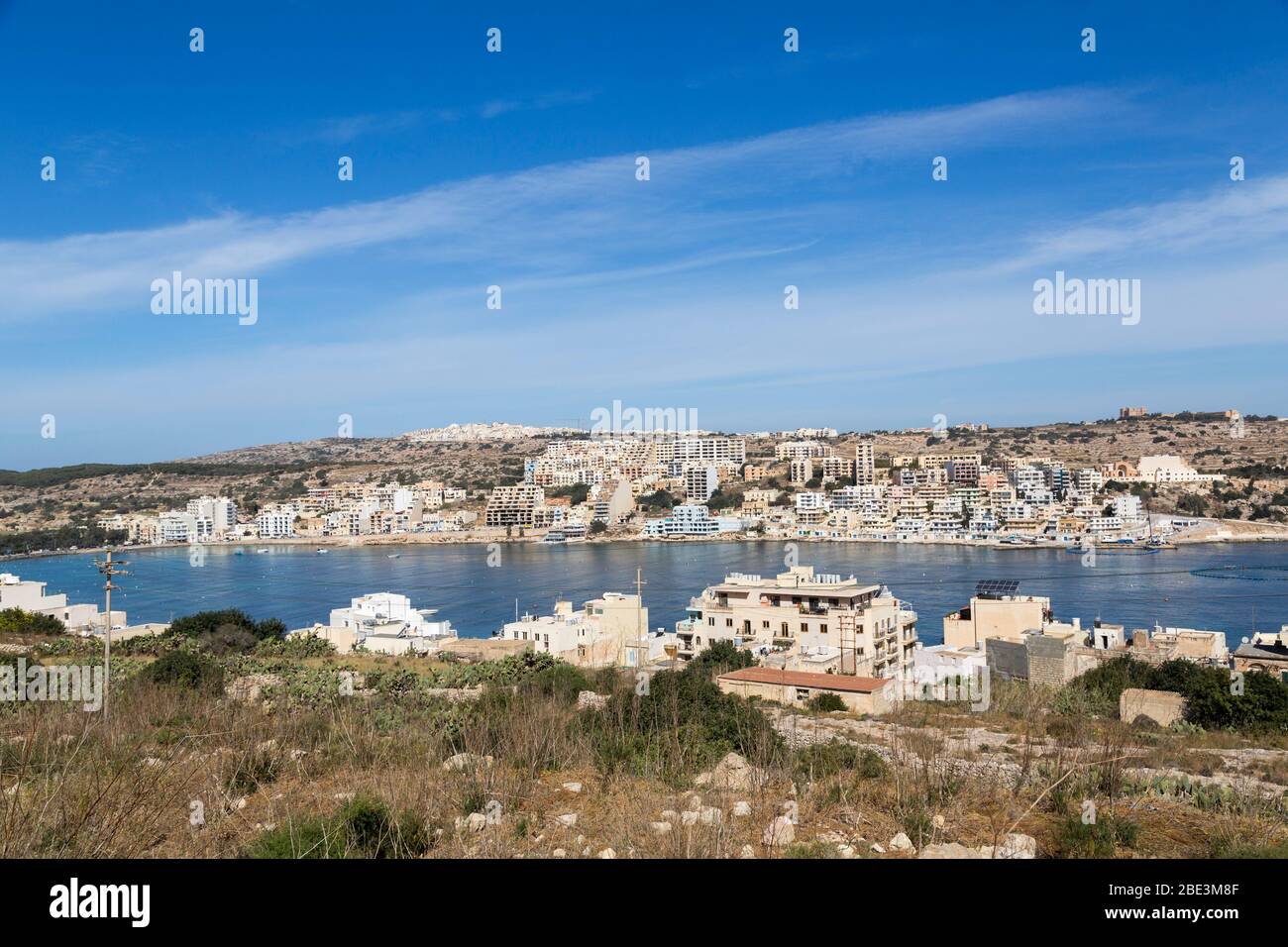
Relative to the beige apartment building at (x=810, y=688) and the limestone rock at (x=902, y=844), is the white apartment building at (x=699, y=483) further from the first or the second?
the limestone rock at (x=902, y=844)

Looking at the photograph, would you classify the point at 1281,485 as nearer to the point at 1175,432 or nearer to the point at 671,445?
the point at 1175,432

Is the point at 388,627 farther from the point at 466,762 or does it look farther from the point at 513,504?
the point at 513,504

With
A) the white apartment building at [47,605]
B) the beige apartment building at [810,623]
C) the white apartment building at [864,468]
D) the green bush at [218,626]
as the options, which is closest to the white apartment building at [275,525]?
the white apartment building at [47,605]

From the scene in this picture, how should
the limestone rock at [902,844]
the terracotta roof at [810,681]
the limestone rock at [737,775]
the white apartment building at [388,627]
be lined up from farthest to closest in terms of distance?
the white apartment building at [388,627]
the terracotta roof at [810,681]
the limestone rock at [737,775]
the limestone rock at [902,844]

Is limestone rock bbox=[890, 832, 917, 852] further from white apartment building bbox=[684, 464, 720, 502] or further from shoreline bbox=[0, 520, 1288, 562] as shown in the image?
white apartment building bbox=[684, 464, 720, 502]

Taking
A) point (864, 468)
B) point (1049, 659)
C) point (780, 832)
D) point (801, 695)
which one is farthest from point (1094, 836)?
point (864, 468)
